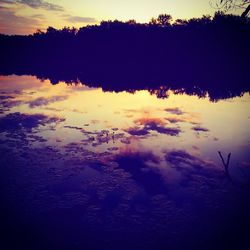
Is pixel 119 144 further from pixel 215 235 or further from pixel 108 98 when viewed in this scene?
pixel 108 98

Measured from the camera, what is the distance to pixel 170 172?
383 inches

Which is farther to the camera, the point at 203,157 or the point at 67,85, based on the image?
the point at 67,85

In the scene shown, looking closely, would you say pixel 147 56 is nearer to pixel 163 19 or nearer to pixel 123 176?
pixel 163 19

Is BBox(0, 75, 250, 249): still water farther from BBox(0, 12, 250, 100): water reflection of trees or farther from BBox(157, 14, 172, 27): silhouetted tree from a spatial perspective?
BBox(157, 14, 172, 27): silhouetted tree

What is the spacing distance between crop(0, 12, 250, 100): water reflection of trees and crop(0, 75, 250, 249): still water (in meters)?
9.30

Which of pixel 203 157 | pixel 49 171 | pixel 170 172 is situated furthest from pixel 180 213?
pixel 49 171

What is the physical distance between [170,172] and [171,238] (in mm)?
3135

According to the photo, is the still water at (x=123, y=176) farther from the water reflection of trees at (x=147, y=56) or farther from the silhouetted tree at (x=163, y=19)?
the silhouetted tree at (x=163, y=19)

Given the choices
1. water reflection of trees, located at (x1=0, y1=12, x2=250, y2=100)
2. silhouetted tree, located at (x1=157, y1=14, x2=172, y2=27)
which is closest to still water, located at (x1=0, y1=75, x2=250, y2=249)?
water reflection of trees, located at (x1=0, y1=12, x2=250, y2=100)

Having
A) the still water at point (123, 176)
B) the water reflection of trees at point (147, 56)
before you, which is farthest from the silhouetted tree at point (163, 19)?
the still water at point (123, 176)

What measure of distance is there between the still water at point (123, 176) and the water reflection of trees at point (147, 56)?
30.5 feet

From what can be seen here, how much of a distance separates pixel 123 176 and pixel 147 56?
126 ft

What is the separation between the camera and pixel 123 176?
937cm

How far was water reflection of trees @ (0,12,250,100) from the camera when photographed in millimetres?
28359
